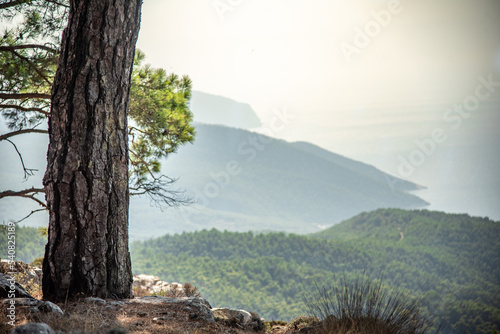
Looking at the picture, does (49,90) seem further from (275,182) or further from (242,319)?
(275,182)

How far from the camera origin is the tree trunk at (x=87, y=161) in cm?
231

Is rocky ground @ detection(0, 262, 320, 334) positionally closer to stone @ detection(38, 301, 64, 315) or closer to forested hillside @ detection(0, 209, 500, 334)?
stone @ detection(38, 301, 64, 315)

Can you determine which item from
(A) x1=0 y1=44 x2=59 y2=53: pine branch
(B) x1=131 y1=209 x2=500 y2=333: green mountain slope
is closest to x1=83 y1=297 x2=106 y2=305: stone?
(A) x1=0 y1=44 x2=59 y2=53: pine branch

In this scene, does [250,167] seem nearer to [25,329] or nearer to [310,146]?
[310,146]

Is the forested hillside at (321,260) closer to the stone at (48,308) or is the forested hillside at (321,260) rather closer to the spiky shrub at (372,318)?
the spiky shrub at (372,318)

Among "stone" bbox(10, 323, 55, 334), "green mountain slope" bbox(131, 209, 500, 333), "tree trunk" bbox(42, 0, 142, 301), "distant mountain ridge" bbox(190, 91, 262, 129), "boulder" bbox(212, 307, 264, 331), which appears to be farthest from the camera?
"distant mountain ridge" bbox(190, 91, 262, 129)

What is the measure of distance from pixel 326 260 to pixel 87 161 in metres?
15.8

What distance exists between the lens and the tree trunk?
2.31 metres

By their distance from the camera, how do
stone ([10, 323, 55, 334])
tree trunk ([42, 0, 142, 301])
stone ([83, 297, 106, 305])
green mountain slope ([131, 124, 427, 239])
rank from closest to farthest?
stone ([10, 323, 55, 334])
stone ([83, 297, 106, 305])
tree trunk ([42, 0, 142, 301])
green mountain slope ([131, 124, 427, 239])

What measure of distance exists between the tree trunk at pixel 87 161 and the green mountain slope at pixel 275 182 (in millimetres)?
64409

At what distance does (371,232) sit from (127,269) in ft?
64.8

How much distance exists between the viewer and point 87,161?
232 cm

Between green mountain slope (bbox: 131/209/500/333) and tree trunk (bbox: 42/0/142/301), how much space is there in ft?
35.6

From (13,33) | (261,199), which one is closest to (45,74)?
(13,33)
